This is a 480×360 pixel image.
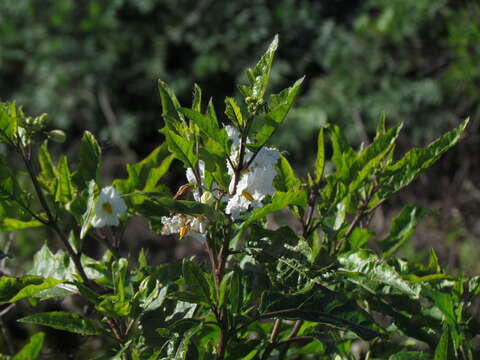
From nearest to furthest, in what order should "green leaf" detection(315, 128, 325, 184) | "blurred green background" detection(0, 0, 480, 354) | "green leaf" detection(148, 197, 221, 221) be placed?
"green leaf" detection(148, 197, 221, 221)
"green leaf" detection(315, 128, 325, 184)
"blurred green background" detection(0, 0, 480, 354)

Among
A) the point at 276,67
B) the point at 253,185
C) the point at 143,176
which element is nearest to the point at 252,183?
the point at 253,185

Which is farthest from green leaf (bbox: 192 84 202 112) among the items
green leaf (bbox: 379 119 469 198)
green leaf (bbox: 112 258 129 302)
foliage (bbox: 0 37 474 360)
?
green leaf (bbox: 379 119 469 198)

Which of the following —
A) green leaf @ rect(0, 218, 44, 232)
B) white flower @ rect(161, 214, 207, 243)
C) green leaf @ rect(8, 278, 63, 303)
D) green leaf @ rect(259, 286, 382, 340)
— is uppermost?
green leaf @ rect(0, 218, 44, 232)

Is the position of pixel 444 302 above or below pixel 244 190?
below

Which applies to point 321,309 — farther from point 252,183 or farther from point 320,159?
point 320,159

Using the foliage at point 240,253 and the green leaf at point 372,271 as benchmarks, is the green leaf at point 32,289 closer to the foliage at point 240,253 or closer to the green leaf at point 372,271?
the foliage at point 240,253

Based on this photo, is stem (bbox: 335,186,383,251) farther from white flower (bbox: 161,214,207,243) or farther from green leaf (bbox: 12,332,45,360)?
green leaf (bbox: 12,332,45,360)
